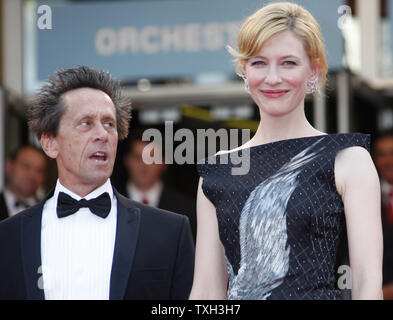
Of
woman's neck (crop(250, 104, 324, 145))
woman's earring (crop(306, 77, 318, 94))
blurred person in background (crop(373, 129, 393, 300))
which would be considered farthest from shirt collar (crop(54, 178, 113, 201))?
blurred person in background (crop(373, 129, 393, 300))

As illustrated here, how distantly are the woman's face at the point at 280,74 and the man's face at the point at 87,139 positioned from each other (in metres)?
0.43

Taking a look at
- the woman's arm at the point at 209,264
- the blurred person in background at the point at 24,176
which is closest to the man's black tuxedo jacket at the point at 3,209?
the blurred person in background at the point at 24,176

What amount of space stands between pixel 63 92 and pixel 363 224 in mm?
951

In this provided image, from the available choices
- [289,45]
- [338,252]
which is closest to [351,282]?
[338,252]

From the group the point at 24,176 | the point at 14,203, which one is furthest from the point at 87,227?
the point at 24,176

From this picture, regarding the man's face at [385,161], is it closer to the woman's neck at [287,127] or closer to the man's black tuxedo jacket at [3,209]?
the man's black tuxedo jacket at [3,209]

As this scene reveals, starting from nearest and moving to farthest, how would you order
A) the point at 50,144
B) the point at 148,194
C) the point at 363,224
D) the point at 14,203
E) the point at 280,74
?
the point at 363,224 → the point at 280,74 → the point at 50,144 → the point at 14,203 → the point at 148,194

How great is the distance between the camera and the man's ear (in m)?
2.56

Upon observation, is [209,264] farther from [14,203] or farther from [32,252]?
[14,203]

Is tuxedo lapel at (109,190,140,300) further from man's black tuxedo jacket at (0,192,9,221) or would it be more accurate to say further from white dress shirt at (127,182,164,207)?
white dress shirt at (127,182,164,207)

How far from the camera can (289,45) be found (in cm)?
229

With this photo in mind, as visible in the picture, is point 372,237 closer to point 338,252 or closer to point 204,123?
point 338,252

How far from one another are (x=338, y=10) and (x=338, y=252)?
86cm

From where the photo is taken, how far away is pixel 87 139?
2461 mm
